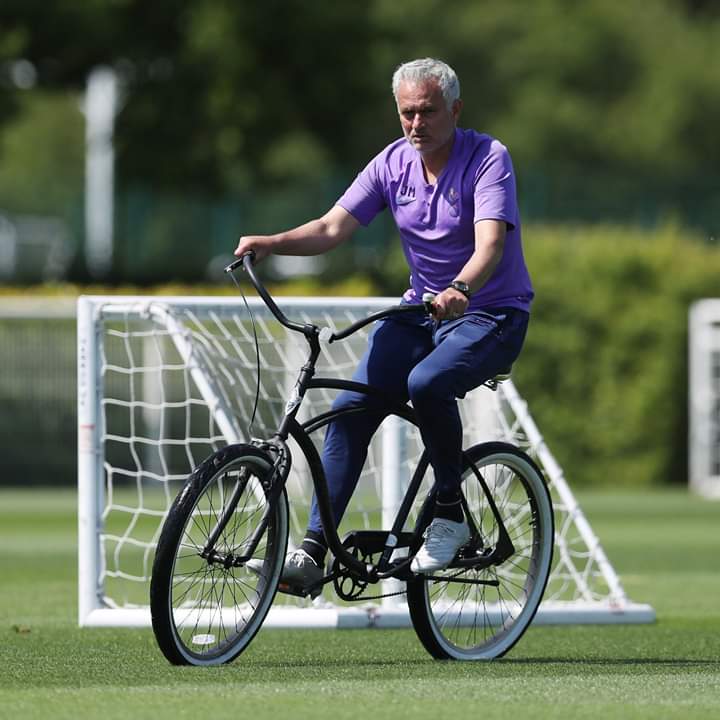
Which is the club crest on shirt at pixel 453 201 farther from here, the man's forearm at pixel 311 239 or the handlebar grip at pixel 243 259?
the handlebar grip at pixel 243 259

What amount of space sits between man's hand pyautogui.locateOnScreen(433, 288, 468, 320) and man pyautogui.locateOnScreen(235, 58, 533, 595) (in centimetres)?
14

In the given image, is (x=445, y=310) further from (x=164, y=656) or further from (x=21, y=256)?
(x=21, y=256)

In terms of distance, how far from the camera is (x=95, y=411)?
28.2ft

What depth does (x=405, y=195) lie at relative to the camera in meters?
7.21

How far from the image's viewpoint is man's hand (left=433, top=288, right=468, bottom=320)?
6680mm

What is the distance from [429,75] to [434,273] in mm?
695

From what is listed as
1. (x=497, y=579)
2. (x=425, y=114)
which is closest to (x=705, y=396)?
(x=497, y=579)

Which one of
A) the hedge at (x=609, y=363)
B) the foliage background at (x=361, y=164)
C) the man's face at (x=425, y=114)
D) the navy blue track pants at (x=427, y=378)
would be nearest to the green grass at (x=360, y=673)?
the navy blue track pants at (x=427, y=378)

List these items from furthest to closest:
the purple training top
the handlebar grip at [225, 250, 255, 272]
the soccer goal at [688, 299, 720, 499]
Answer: the soccer goal at [688, 299, 720, 499] → the purple training top → the handlebar grip at [225, 250, 255, 272]

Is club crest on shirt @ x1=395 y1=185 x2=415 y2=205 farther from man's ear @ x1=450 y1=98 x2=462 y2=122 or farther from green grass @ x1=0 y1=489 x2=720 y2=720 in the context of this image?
green grass @ x1=0 y1=489 x2=720 y2=720

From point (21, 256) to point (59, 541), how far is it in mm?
23949

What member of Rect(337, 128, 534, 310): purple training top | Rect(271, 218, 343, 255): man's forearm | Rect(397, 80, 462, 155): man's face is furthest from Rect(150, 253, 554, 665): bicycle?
Rect(397, 80, 462, 155): man's face

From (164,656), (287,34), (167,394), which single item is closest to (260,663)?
(164,656)

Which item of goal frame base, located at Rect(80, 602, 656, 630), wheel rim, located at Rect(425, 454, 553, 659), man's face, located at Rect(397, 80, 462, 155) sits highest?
man's face, located at Rect(397, 80, 462, 155)
